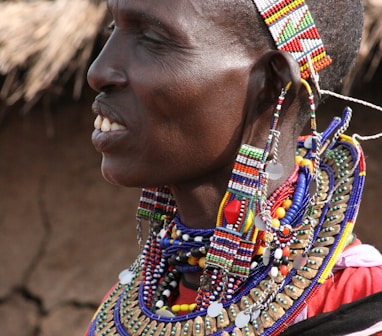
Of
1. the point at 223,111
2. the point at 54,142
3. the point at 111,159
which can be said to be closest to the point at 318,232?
the point at 223,111

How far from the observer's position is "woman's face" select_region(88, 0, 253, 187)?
83.4 inches

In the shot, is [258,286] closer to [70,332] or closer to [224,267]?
[224,267]

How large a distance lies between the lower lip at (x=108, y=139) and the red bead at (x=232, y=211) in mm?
340

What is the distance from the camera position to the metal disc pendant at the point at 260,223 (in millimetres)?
2133

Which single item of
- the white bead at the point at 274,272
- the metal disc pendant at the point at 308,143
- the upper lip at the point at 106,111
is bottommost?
the white bead at the point at 274,272

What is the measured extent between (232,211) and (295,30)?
1.70 feet

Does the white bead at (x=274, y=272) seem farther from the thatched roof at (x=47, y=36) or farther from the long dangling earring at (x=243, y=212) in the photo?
the thatched roof at (x=47, y=36)

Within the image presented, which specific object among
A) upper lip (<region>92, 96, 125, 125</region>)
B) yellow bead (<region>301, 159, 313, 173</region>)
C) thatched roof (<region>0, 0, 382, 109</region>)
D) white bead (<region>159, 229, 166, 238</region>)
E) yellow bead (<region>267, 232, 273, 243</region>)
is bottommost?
white bead (<region>159, 229, 166, 238</region>)

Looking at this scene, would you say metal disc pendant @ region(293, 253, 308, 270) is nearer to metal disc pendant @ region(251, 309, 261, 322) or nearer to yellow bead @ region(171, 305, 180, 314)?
metal disc pendant @ region(251, 309, 261, 322)

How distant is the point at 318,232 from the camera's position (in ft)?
7.23

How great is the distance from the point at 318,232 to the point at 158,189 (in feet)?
1.86

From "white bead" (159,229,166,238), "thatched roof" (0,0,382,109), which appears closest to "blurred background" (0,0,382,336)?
"thatched roof" (0,0,382,109)

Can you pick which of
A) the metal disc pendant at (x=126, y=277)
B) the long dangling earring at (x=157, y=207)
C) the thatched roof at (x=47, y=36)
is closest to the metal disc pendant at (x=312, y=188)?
the long dangling earring at (x=157, y=207)

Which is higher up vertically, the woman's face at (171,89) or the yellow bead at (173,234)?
the woman's face at (171,89)
